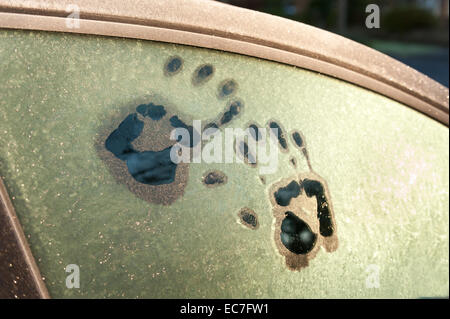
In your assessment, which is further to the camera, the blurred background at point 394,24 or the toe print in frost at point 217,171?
the blurred background at point 394,24

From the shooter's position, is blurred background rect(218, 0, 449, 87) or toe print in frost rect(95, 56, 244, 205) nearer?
toe print in frost rect(95, 56, 244, 205)

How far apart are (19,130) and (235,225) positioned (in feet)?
1.93

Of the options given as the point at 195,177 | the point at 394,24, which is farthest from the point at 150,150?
the point at 394,24

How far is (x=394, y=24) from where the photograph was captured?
20234 mm

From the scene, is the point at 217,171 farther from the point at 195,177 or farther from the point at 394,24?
the point at 394,24

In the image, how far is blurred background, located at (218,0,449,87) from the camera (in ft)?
51.4

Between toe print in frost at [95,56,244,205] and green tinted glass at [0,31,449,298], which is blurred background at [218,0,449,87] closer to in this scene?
green tinted glass at [0,31,449,298]

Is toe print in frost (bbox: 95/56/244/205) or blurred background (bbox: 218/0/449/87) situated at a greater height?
blurred background (bbox: 218/0/449/87)

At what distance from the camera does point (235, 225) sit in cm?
125

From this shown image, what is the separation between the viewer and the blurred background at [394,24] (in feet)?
51.4

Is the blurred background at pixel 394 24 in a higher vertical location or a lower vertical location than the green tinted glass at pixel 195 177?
higher

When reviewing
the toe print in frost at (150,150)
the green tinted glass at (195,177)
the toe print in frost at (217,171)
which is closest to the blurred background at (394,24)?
the green tinted glass at (195,177)

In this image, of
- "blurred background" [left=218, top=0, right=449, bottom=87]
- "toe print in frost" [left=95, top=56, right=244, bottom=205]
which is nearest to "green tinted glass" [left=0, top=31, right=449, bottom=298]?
"toe print in frost" [left=95, top=56, right=244, bottom=205]

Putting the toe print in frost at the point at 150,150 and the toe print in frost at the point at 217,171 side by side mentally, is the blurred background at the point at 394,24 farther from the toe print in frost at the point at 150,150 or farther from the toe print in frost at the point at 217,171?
the toe print in frost at the point at 150,150
